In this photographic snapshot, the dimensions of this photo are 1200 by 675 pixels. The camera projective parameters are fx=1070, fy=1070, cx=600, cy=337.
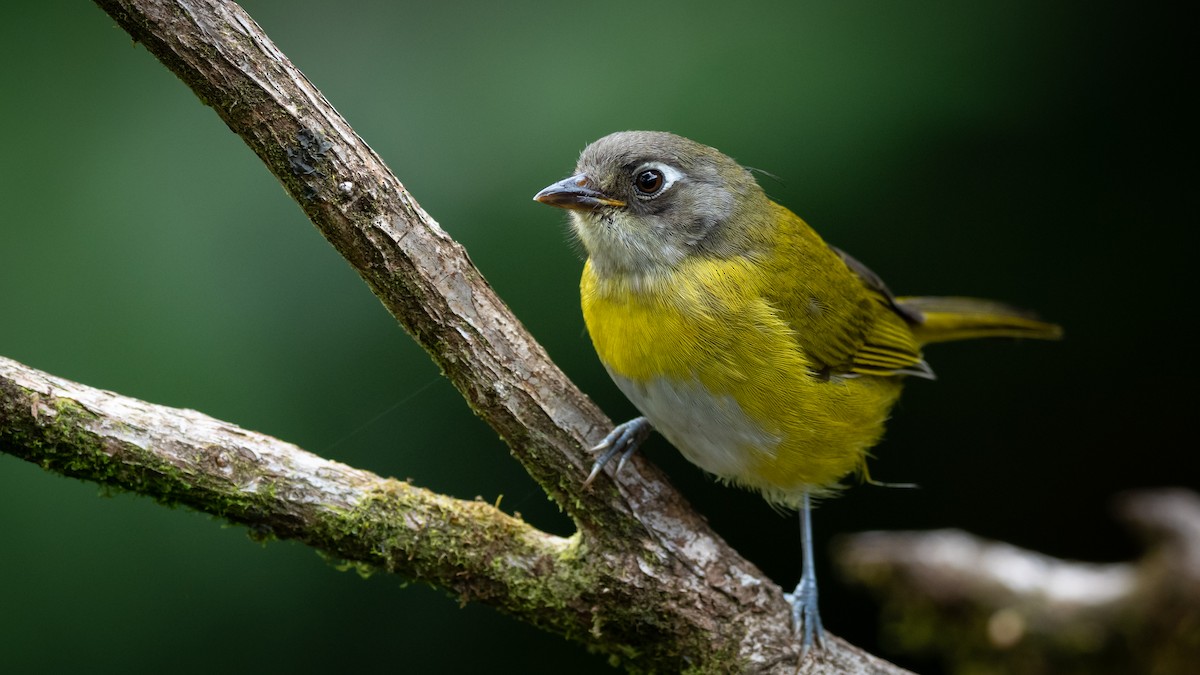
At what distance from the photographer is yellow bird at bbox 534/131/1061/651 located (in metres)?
2.89

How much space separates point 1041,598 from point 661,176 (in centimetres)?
242

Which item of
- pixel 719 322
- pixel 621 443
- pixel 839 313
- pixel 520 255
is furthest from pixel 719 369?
pixel 520 255

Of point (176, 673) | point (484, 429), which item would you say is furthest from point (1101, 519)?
point (176, 673)

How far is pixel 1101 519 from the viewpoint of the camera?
4.78m

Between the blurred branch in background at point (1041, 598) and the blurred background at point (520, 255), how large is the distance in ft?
1.34

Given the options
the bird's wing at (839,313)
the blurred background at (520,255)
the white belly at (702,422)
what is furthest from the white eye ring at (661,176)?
the blurred background at (520,255)

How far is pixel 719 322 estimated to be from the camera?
9.56ft

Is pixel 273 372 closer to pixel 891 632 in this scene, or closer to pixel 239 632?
pixel 239 632

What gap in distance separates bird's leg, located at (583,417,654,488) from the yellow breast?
0.32ft

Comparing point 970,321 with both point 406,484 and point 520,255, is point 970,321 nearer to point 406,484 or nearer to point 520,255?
point 520,255

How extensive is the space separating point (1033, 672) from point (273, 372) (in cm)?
325

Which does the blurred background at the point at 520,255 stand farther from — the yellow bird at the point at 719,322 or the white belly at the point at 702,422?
the white belly at the point at 702,422

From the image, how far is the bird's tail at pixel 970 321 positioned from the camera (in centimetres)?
397

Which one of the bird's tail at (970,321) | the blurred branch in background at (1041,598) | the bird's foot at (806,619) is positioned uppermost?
the bird's tail at (970,321)
